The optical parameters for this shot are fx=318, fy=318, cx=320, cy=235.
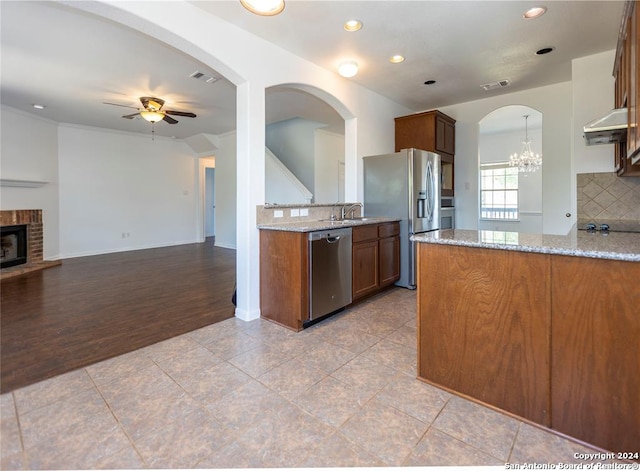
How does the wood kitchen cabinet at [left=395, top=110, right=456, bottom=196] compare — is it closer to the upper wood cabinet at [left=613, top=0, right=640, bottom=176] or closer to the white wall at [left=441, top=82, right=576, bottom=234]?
the white wall at [left=441, top=82, right=576, bottom=234]

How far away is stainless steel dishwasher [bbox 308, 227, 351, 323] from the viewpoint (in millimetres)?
2857

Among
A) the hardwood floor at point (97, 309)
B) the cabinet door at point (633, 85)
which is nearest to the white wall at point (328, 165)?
the hardwood floor at point (97, 309)

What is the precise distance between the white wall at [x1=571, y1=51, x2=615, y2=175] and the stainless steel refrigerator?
59.9 inches

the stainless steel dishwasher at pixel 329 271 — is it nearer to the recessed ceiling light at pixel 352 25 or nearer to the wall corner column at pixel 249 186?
the wall corner column at pixel 249 186

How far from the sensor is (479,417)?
167cm

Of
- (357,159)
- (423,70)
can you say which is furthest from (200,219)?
(423,70)

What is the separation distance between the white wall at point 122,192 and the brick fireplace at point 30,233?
2.26 feet

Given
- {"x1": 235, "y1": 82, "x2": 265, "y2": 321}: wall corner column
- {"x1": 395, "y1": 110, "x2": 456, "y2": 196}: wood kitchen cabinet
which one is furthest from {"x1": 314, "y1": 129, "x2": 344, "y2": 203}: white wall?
{"x1": 235, "y1": 82, "x2": 265, "y2": 321}: wall corner column

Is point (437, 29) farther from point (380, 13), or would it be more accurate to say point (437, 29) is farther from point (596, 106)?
point (596, 106)

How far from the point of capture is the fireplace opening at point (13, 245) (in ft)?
17.2

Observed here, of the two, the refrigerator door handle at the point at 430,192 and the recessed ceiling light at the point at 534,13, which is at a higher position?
the recessed ceiling light at the point at 534,13

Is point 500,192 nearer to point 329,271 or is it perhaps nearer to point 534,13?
point 534,13

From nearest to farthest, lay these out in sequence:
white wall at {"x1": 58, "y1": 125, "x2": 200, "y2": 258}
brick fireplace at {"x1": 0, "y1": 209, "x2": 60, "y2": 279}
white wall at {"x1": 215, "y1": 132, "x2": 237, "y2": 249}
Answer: brick fireplace at {"x1": 0, "y1": 209, "x2": 60, "y2": 279} < white wall at {"x1": 58, "y1": 125, "x2": 200, "y2": 258} < white wall at {"x1": 215, "y1": 132, "x2": 237, "y2": 249}

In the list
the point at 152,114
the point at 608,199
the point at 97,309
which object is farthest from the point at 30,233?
the point at 608,199
